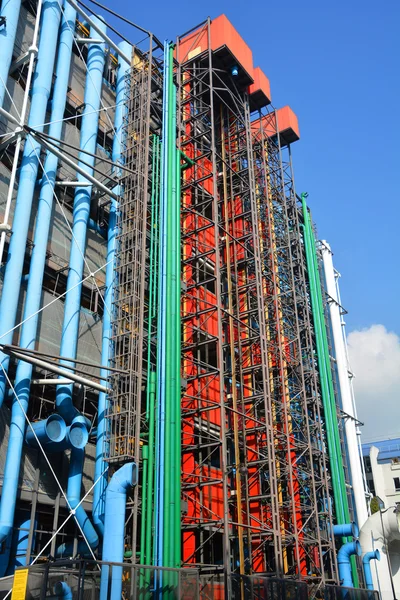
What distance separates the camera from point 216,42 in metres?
41.0

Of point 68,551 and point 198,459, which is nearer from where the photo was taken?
point 68,551

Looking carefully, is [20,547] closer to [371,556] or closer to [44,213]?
[44,213]

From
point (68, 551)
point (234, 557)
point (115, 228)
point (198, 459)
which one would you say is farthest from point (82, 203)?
point (234, 557)

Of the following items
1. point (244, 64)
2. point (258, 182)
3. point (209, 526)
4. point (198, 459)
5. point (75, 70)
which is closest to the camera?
point (209, 526)

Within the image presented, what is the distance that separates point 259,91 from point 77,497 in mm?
30985

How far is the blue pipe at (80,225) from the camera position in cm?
2712

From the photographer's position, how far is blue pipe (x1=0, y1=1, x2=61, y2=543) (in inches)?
928

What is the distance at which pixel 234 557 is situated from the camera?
32250 millimetres

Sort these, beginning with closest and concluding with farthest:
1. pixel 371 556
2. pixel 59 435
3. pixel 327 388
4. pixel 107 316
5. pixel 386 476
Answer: pixel 59 435 → pixel 107 316 → pixel 371 556 → pixel 327 388 → pixel 386 476

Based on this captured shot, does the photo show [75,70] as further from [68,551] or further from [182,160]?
[68,551]

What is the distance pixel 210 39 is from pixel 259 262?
48.4 ft

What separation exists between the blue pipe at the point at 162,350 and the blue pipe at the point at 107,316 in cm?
247

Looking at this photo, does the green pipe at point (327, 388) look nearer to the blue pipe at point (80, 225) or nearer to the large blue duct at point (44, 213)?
the blue pipe at point (80, 225)

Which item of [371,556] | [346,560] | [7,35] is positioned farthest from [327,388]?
[7,35]
